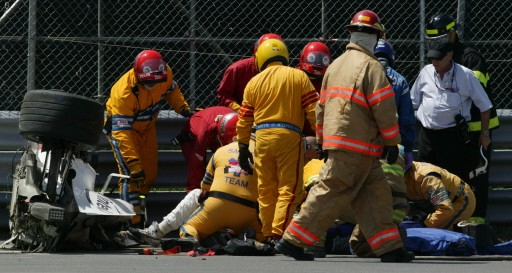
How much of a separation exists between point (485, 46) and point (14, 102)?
14.6 ft

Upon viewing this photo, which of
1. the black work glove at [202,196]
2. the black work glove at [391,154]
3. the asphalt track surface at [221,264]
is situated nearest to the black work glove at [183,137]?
the black work glove at [202,196]

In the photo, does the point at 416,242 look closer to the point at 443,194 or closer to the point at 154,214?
the point at 443,194

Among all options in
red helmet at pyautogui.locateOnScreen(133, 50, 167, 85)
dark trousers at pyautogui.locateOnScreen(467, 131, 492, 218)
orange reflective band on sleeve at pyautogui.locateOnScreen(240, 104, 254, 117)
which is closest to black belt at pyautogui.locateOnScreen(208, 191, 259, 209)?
orange reflective band on sleeve at pyautogui.locateOnScreen(240, 104, 254, 117)

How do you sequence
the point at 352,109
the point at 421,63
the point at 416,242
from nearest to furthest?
the point at 352,109
the point at 416,242
the point at 421,63

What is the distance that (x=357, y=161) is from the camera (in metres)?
9.78

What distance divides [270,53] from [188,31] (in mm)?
1647

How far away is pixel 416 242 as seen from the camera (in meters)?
10.8

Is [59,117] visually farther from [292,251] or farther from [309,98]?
[292,251]

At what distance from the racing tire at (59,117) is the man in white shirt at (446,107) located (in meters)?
2.94

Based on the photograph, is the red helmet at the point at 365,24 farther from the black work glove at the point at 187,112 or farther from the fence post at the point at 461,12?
the black work glove at the point at 187,112

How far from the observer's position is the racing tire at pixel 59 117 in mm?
10695

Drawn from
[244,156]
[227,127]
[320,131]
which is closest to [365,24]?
[320,131]

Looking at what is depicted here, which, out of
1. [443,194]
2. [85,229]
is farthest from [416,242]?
[85,229]

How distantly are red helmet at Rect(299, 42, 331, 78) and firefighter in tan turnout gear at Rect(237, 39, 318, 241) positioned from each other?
0.92 metres
